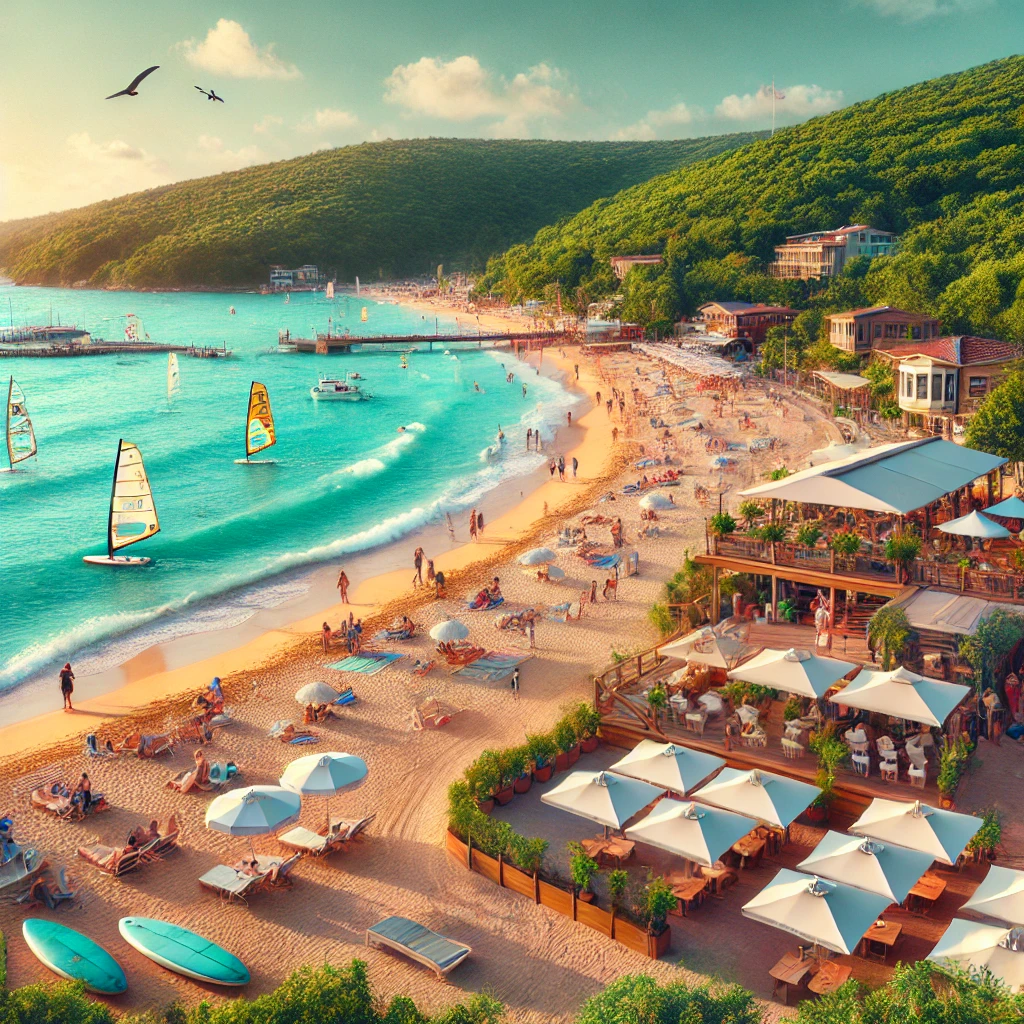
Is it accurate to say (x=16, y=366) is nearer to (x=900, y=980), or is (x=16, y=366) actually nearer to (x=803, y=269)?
(x=803, y=269)

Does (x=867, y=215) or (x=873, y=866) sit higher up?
(x=867, y=215)

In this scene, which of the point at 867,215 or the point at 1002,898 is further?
the point at 867,215

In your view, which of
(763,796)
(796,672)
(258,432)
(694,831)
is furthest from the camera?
(258,432)

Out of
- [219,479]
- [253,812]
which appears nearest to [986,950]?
[253,812]

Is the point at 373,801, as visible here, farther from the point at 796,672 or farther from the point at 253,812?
the point at 796,672

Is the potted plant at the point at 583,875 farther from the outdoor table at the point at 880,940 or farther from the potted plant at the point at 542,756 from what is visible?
the outdoor table at the point at 880,940

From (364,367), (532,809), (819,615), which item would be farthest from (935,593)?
(364,367)

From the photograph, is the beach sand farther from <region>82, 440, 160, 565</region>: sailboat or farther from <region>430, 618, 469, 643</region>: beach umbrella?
<region>82, 440, 160, 565</region>: sailboat

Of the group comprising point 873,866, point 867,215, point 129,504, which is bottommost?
point 873,866
